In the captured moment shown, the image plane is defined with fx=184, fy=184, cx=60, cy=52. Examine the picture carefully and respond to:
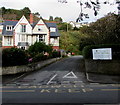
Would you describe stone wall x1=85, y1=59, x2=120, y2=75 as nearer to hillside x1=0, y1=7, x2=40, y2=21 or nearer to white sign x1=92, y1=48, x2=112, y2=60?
white sign x1=92, y1=48, x2=112, y2=60

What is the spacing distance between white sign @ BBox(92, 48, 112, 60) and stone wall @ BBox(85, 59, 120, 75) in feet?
1.28

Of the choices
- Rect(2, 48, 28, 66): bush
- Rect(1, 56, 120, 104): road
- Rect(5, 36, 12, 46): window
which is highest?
Rect(5, 36, 12, 46): window

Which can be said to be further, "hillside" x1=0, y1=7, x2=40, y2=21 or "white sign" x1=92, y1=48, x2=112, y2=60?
"hillside" x1=0, y1=7, x2=40, y2=21

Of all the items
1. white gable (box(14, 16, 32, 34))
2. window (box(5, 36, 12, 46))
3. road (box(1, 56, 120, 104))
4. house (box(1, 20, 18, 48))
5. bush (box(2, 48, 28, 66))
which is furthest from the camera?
window (box(5, 36, 12, 46))

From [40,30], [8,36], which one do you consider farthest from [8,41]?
[40,30]

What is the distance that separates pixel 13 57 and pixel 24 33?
24.1 metres

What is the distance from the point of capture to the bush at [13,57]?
20.3 metres

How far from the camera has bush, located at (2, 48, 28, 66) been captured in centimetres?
2033

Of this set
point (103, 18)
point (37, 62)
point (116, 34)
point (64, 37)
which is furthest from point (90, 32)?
point (64, 37)

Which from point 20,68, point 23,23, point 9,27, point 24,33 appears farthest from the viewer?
point 9,27

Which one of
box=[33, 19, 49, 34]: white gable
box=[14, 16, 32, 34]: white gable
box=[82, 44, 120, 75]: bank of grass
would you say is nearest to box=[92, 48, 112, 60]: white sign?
box=[82, 44, 120, 75]: bank of grass

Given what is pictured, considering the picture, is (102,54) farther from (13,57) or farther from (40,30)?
(40,30)

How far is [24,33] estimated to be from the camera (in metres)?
44.2

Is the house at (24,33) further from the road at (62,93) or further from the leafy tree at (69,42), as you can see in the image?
the road at (62,93)
